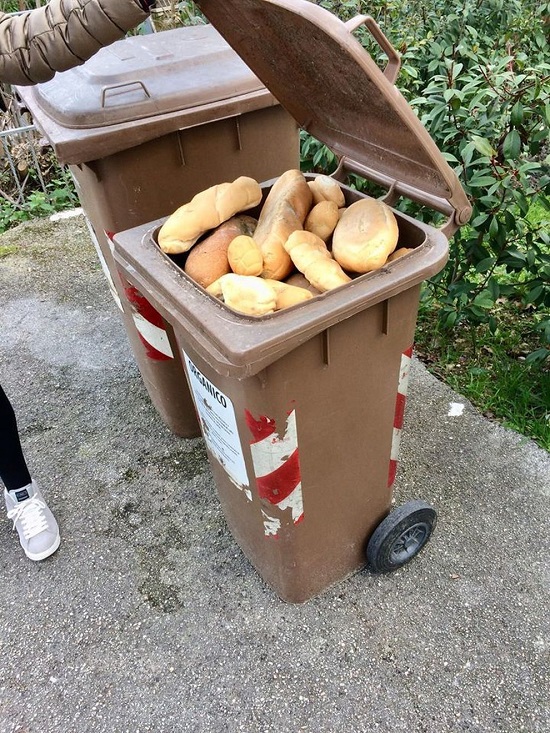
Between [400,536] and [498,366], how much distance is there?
1.22 meters

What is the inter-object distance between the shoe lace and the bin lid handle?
1716 mm

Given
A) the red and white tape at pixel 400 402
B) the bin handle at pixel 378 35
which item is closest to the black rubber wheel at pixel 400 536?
the red and white tape at pixel 400 402

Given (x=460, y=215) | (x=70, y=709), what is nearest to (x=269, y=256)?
(x=460, y=215)

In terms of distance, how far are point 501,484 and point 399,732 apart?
1.02 metres

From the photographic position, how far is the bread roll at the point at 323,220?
1.55 metres

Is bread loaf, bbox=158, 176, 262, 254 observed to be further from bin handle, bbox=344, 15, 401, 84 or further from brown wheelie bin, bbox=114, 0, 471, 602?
bin handle, bbox=344, 15, 401, 84

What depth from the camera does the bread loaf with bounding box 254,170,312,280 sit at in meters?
1.44

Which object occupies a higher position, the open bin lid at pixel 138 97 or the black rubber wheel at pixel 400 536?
the open bin lid at pixel 138 97

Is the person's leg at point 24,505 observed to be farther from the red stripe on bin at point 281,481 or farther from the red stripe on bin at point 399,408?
the red stripe on bin at point 399,408

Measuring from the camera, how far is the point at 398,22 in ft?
10.1

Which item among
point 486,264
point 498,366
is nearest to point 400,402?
point 486,264

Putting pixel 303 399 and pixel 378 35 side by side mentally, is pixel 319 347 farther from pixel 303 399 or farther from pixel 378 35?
pixel 378 35

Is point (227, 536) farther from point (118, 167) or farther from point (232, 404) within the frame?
point (118, 167)

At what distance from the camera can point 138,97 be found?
1.85m
